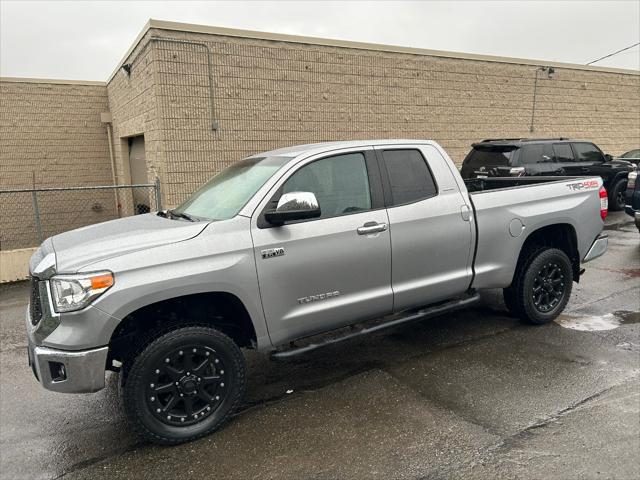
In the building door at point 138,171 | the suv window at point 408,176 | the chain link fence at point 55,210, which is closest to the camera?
the suv window at point 408,176

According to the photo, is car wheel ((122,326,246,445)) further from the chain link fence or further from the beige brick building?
the chain link fence

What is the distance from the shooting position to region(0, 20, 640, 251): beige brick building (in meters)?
9.31

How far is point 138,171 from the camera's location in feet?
41.3

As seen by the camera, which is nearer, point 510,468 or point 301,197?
point 510,468

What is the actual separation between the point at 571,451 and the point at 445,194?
2278mm

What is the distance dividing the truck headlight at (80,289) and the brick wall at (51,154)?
1193 cm

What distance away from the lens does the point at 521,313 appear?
5.05 m

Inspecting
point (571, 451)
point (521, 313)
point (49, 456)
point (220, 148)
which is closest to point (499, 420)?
point (571, 451)

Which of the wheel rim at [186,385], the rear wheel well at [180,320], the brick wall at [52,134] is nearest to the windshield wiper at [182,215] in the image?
the rear wheel well at [180,320]

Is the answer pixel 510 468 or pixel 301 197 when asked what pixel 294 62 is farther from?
pixel 510 468

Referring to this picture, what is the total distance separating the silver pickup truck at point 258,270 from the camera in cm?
302

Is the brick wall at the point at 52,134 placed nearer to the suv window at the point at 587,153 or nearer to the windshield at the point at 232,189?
the windshield at the point at 232,189

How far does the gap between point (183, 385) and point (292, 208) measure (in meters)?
1.42

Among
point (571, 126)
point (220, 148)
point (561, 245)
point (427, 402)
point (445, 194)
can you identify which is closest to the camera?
point (427, 402)
